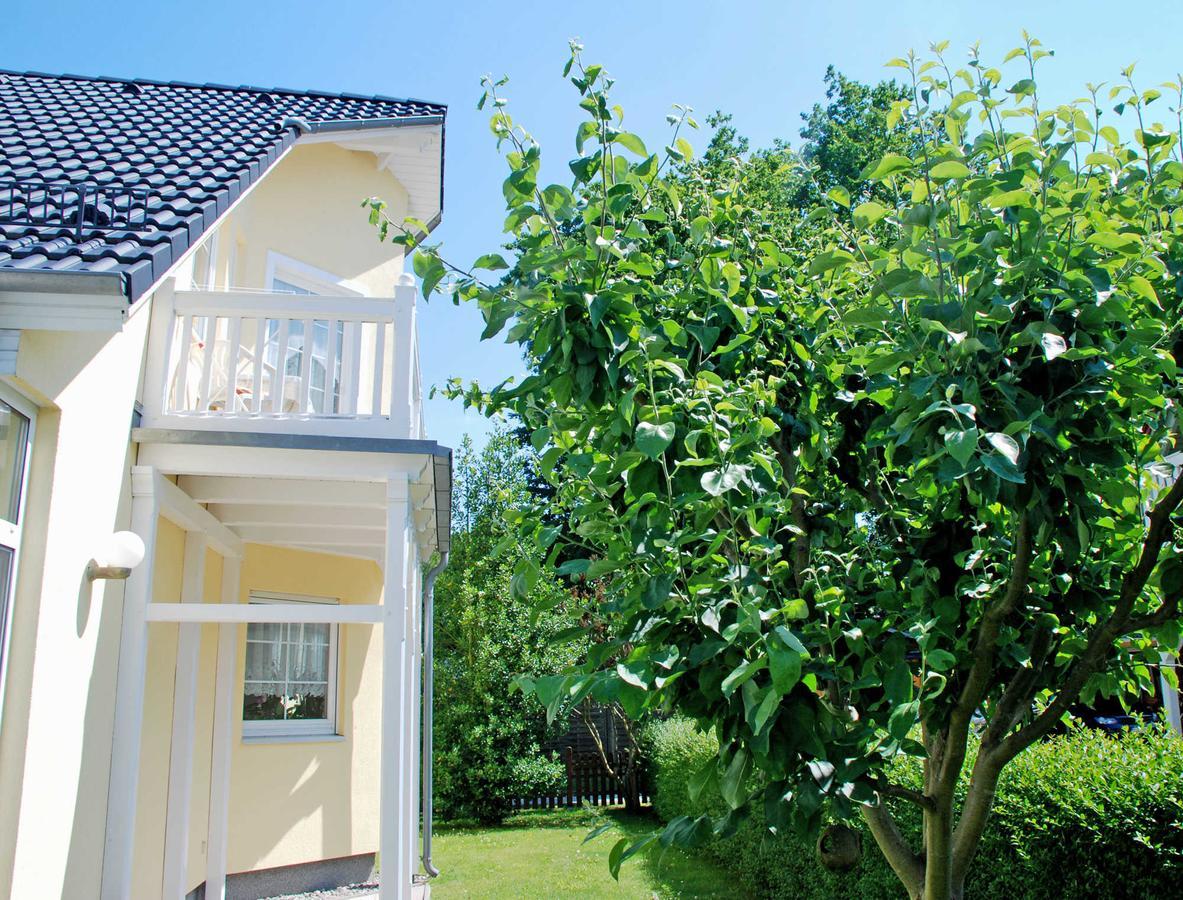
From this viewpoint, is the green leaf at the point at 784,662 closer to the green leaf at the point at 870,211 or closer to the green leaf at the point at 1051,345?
the green leaf at the point at 1051,345

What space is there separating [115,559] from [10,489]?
83 centimetres

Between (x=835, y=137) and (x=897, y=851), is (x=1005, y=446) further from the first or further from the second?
(x=835, y=137)

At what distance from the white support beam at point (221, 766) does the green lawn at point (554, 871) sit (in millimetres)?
2685

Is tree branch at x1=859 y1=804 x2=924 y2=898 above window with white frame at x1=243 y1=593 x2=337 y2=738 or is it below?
below

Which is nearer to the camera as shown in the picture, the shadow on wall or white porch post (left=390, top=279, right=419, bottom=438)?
the shadow on wall

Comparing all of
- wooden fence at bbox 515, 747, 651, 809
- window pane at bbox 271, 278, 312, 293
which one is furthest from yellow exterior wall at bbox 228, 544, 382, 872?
wooden fence at bbox 515, 747, 651, 809

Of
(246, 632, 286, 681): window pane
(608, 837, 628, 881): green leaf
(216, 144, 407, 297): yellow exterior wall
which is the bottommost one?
(608, 837, 628, 881): green leaf

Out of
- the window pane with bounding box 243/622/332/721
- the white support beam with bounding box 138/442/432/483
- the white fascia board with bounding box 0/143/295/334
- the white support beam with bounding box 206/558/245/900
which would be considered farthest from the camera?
the window pane with bounding box 243/622/332/721

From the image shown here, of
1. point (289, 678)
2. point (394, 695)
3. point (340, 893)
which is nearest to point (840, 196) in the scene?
point (394, 695)

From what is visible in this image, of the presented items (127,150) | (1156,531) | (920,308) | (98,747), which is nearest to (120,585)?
(98,747)

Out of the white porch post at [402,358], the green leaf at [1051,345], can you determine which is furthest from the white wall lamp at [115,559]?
the green leaf at [1051,345]

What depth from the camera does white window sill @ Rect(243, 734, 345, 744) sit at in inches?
347

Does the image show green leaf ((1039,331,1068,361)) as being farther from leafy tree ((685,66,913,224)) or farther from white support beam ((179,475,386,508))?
leafy tree ((685,66,913,224))

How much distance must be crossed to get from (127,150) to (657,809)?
1293 centimetres
